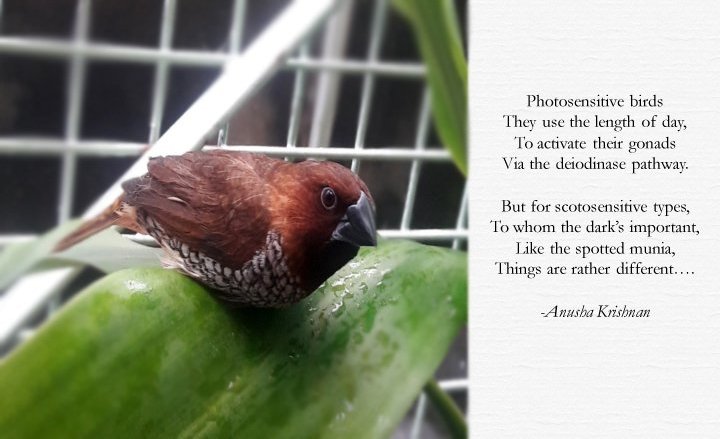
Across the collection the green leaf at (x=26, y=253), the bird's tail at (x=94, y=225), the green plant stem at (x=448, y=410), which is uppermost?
the bird's tail at (x=94, y=225)

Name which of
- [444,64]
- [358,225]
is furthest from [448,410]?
[444,64]

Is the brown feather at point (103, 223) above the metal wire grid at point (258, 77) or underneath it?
underneath

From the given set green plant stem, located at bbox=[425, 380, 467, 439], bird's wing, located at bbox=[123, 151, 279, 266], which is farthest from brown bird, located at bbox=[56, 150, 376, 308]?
green plant stem, located at bbox=[425, 380, 467, 439]

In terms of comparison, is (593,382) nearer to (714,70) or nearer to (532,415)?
(532,415)

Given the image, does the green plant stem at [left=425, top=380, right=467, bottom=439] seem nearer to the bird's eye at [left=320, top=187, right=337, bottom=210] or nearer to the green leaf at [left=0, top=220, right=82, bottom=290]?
the bird's eye at [left=320, top=187, right=337, bottom=210]

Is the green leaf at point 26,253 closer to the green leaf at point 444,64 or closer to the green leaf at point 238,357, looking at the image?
the green leaf at point 238,357

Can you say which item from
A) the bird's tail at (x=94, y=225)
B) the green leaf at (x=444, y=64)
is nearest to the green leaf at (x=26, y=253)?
the bird's tail at (x=94, y=225)

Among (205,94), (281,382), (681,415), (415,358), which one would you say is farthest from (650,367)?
(205,94)
